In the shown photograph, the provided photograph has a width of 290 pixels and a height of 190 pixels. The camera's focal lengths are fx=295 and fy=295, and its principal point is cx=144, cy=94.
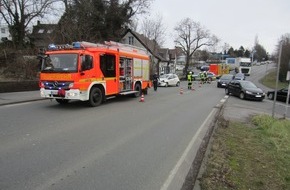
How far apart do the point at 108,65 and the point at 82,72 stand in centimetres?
230

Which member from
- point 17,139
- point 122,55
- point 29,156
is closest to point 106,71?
point 122,55

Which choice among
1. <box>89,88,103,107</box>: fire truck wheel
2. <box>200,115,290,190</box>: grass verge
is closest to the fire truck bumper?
<box>89,88,103,107</box>: fire truck wheel

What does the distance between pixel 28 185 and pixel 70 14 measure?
31.3m

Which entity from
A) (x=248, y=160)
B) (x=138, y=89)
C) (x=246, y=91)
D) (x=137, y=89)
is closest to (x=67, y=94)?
(x=137, y=89)

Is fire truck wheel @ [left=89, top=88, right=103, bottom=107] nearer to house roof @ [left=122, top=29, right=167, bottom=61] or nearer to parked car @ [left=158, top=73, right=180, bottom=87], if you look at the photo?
parked car @ [left=158, top=73, right=180, bottom=87]

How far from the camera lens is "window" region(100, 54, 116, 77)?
14.5 meters

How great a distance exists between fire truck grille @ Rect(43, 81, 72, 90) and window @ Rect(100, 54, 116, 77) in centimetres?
224

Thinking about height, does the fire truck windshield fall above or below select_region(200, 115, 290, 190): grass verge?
above

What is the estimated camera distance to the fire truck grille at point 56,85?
42.2 ft

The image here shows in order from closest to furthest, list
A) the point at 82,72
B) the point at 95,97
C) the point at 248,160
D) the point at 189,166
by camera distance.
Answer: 1. the point at 189,166
2. the point at 248,160
3. the point at 82,72
4. the point at 95,97

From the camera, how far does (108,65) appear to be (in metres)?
15.1

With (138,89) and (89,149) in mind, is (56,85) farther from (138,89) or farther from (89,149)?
(138,89)

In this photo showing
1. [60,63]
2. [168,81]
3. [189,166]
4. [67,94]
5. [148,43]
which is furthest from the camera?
[148,43]

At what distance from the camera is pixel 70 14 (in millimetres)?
33406
